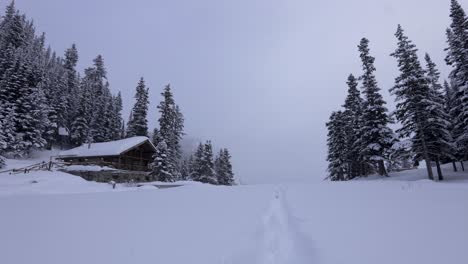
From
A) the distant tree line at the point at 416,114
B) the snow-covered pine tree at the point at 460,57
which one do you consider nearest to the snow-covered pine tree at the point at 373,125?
the distant tree line at the point at 416,114

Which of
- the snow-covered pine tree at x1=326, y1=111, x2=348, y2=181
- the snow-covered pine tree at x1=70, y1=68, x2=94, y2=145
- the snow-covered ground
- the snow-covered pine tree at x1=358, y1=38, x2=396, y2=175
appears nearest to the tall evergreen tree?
the snow-covered pine tree at x1=326, y1=111, x2=348, y2=181

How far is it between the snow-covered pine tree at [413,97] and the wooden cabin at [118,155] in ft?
Result: 103

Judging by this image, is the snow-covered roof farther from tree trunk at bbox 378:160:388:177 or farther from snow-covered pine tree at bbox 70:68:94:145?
tree trunk at bbox 378:160:388:177

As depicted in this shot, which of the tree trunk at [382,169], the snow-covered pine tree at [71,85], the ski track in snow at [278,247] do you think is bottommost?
the ski track in snow at [278,247]

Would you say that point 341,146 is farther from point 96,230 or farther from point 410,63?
point 96,230

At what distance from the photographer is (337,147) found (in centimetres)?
4062

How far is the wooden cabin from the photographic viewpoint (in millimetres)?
31797

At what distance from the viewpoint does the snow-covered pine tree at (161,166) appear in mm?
35750

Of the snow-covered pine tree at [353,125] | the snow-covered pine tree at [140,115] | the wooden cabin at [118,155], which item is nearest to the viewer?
the wooden cabin at [118,155]

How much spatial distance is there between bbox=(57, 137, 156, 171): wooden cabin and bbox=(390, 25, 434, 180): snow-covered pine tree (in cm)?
3126

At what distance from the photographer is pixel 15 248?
3.79m

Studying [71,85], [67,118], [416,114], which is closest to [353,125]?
[416,114]

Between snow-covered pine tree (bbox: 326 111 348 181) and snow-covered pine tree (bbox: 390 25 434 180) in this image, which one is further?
snow-covered pine tree (bbox: 326 111 348 181)

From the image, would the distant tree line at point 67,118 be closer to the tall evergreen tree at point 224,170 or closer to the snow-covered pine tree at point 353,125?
the tall evergreen tree at point 224,170
